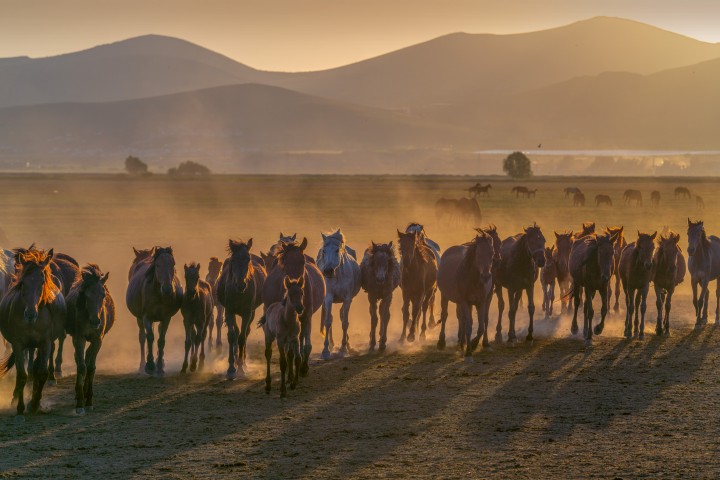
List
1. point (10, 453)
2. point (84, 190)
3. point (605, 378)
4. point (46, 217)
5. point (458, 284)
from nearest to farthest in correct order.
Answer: point (10, 453) < point (605, 378) < point (458, 284) < point (46, 217) < point (84, 190)

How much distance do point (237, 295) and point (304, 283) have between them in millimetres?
1496

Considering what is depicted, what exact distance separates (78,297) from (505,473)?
6409 millimetres

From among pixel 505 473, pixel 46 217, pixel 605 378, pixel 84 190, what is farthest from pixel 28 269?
pixel 84 190

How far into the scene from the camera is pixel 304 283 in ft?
51.6

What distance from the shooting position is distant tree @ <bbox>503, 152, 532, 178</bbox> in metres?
129

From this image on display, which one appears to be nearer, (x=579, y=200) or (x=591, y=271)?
(x=591, y=271)

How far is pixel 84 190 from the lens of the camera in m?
85.8

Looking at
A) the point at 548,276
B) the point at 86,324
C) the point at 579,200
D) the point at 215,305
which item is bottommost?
the point at 215,305

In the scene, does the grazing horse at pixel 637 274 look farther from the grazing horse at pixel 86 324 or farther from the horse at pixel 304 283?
the grazing horse at pixel 86 324

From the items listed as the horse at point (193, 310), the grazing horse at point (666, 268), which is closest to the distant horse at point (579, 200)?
the grazing horse at point (666, 268)

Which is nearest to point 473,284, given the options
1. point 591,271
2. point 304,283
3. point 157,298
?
point 591,271

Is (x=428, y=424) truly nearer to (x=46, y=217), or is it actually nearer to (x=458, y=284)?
(x=458, y=284)

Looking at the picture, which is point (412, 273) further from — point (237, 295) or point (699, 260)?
point (699, 260)

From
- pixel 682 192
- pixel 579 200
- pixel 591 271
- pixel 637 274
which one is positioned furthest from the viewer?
pixel 682 192
